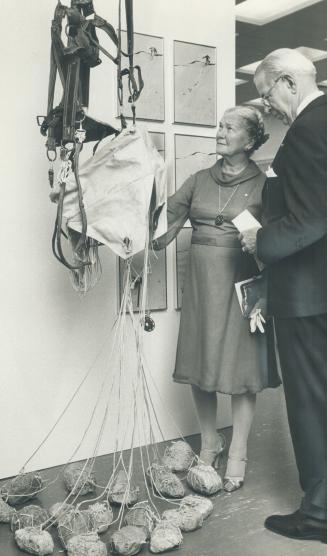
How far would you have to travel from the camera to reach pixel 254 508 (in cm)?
284

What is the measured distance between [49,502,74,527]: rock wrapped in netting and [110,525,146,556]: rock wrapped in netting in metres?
0.25

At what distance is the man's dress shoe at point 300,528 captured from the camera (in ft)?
→ 8.46

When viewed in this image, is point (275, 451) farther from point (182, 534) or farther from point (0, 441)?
point (0, 441)

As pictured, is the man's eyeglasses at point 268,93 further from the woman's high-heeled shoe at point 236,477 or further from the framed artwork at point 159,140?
the woman's high-heeled shoe at point 236,477

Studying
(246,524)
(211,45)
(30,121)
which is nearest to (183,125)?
(211,45)

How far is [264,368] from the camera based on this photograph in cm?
310

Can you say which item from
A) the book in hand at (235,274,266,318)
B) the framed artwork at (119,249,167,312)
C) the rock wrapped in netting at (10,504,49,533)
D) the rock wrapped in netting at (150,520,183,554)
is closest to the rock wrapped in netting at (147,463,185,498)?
the rock wrapped in netting at (150,520,183,554)

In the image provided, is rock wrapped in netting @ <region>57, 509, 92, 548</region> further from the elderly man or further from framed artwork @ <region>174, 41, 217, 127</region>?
framed artwork @ <region>174, 41, 217, 127</region>

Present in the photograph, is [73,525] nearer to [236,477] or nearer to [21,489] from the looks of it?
[21,489]

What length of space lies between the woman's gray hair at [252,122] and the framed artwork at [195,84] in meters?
0.62

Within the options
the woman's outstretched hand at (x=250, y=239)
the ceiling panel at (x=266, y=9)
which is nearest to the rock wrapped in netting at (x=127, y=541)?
the woman's outstretched hand at (x=250, y=239)

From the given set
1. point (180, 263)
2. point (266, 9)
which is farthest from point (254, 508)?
point (266, 9)

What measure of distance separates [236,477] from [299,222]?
122 cm

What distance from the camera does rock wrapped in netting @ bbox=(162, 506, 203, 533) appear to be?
8.58 ft
